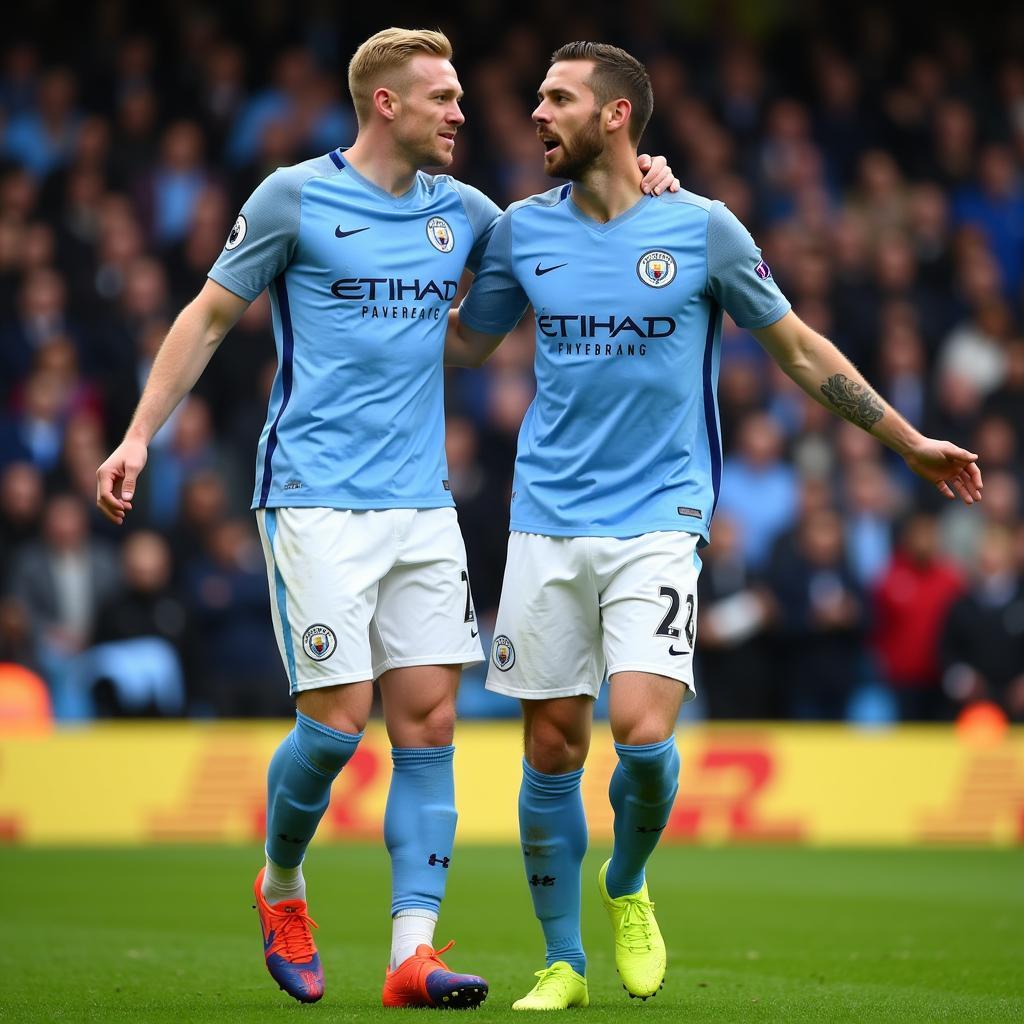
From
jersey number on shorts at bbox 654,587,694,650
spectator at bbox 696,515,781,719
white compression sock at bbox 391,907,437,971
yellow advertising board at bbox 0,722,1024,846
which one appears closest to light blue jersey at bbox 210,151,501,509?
jersey number on shorts at bbox 654,587,694,650

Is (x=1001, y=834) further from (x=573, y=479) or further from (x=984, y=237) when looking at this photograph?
(x=573, y=479)

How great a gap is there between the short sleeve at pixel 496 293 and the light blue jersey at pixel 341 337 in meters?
0.32

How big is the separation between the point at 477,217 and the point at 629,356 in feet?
2.54

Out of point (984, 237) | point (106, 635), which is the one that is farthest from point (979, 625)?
point (106, 635)

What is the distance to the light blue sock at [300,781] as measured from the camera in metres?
6.07

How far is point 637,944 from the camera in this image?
6.22 meters

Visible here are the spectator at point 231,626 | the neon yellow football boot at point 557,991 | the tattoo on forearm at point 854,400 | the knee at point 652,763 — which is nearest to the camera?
the neon yellow football boot at point 557,991

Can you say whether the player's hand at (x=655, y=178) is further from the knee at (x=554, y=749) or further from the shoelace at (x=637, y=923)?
the shoelace at (x=637, y=923)

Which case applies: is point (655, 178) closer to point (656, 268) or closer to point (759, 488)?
point (656, 268)

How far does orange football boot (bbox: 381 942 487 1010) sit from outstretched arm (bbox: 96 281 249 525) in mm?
1573

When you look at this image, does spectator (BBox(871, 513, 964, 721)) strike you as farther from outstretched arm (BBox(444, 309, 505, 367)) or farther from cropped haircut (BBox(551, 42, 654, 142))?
cropped haircut (BBox(551, 42, 654, 142))

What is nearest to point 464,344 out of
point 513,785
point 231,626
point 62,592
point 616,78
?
point 616,78

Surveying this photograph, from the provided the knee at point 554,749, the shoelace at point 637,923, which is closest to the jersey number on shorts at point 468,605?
the knee at point 554,749

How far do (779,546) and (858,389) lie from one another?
765cm
